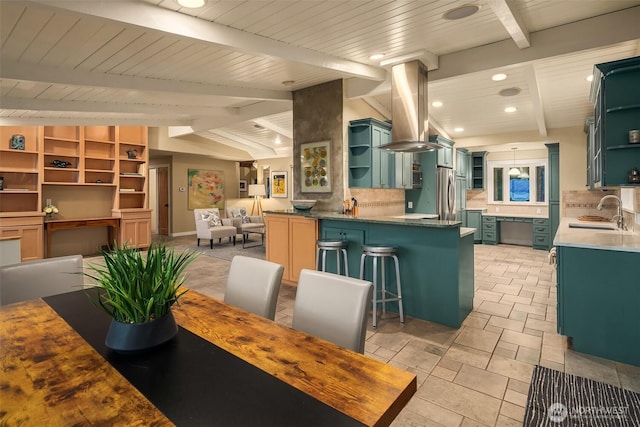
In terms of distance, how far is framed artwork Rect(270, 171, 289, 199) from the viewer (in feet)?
34.7

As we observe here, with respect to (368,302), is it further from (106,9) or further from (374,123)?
(374,123)

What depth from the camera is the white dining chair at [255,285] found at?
1788mm

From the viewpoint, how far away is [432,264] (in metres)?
3.21

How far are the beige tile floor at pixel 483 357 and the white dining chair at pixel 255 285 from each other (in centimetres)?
97

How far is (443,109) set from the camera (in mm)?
5699

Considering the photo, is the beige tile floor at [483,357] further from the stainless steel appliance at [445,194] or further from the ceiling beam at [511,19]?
the ceiling beam at [511,19]

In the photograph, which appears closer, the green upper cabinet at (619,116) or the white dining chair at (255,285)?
the white dining chair at (255,285)

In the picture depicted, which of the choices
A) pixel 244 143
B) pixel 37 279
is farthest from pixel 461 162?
pixel 37 279

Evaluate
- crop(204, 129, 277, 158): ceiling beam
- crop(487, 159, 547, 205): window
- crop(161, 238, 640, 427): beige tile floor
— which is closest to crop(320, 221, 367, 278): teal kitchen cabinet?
crop(161, 238, 640, 427): beige tile floor

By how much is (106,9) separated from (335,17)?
171 centimetres

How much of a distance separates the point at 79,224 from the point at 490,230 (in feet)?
28.9

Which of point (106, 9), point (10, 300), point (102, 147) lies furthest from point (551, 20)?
point (102, 147)

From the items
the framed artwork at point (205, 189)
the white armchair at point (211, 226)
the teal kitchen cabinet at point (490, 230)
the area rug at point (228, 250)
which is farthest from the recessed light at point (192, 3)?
the framed artwork at point (205, 189)

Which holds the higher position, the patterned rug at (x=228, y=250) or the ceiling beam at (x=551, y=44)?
the ceiling beam at (x=551, y=44)
